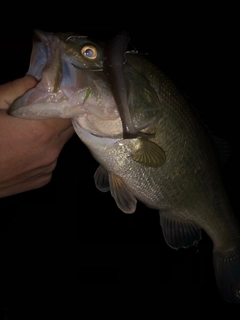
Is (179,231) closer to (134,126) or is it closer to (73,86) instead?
(134,126)

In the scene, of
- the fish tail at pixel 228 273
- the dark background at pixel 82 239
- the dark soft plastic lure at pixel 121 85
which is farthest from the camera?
the dark background at pixel 82 239

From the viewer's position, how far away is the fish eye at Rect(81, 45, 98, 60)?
93 centimetres

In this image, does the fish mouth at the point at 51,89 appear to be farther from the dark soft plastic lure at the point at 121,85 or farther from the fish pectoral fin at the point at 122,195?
the fish pectoral fin at the point at 122,195

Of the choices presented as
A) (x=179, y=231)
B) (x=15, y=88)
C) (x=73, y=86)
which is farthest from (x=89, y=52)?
(x=179, y=231)

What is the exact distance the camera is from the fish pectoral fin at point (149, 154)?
1040 millimetres

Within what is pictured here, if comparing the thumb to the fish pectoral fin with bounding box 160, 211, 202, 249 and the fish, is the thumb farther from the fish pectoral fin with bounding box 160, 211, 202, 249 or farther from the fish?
the fish pectoral fin with bounding box 160, 211, 202, 249

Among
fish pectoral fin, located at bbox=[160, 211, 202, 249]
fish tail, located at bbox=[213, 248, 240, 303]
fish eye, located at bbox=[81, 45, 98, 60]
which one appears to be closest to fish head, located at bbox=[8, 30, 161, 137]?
fish eye, located at bbox=[81, 45, 98, 60]

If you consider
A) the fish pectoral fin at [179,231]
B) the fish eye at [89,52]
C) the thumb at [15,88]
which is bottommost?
the fish pectoral fin at [179,231]

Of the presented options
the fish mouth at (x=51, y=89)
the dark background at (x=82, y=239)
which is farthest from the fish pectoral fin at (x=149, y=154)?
the dark background at (x=82, y=239)

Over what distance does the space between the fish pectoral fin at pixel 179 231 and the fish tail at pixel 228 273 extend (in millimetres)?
230

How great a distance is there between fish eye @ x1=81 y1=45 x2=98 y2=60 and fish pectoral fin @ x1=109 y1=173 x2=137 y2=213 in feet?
1.47

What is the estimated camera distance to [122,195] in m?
1.19

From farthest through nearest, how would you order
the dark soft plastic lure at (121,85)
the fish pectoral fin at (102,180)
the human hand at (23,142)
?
the fish pectoral fin at (102,180) → the human hand at (23,142) → the dark soft plastic lure at (121,85)

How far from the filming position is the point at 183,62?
3.18 metres
